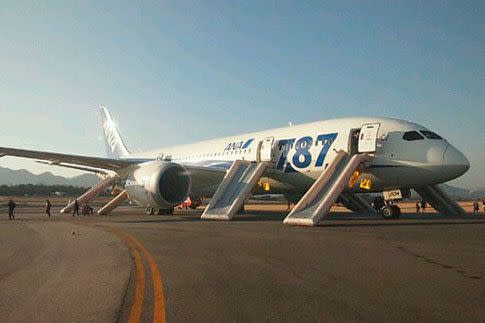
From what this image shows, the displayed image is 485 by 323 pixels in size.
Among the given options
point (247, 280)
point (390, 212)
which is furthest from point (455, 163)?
point (247, 280)

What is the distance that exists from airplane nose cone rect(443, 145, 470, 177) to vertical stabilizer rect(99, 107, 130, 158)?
95.5 feet

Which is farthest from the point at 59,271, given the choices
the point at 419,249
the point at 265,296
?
the point at 419,249

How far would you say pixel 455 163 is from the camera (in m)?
17.9

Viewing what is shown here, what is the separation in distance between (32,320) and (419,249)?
813cm

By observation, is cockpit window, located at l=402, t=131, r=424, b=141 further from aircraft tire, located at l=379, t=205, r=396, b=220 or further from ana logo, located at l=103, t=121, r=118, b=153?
ana logo, located at l=103, t=121, r=118, b=153

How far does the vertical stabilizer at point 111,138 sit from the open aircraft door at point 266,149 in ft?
67.7

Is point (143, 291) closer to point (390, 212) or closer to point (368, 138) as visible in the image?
point (368, 138)

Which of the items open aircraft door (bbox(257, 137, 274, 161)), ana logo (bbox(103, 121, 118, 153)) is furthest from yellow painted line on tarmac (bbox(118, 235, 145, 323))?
ana logo (bbox(103, 121, 118, 153))

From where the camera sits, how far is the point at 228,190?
866 inches

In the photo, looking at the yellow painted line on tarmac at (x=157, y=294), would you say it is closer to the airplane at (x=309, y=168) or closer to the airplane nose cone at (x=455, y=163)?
the airplane at (x=309, y=168)

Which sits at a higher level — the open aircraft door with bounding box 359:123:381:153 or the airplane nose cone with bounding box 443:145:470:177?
the open aircraft door with bounding box 359:123:381:153

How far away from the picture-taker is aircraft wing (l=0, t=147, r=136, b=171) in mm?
22422

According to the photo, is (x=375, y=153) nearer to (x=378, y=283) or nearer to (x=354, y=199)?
(x=354, y=199)

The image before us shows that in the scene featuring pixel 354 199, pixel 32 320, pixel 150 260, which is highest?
pixel 32 320
